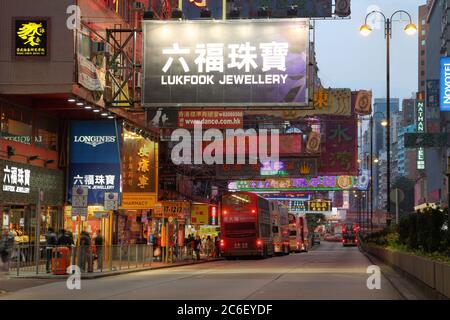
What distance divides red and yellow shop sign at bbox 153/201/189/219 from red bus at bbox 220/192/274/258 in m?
3.35

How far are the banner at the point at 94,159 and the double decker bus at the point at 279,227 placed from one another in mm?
20518

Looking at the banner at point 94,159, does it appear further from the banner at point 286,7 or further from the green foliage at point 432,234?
the green foliage at point 432,234

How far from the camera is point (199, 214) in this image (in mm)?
52250

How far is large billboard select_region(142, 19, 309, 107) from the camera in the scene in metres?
25.9

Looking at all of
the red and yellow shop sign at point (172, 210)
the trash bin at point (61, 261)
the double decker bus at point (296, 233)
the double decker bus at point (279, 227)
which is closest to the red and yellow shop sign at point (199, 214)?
the red and yellow shop sign at point (172, 210)

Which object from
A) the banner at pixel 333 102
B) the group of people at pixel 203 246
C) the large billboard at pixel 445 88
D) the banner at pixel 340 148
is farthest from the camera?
the group of people at pixel 203 246

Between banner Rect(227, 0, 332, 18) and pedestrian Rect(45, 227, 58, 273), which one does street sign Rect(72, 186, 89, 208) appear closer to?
pedestrian Rect(45, 227, 58, 273)

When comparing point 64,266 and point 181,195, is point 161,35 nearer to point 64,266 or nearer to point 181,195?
point 64,266

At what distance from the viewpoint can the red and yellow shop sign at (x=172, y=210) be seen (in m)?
44.6

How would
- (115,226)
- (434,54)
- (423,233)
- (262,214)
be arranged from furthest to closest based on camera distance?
(434,54) < (262,214) < (115,226) < (423,233)

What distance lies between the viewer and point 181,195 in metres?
57.8

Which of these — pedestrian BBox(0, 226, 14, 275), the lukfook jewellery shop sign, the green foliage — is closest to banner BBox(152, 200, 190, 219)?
the lukfook jewellery shop sign

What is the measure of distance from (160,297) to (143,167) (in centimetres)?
2468
